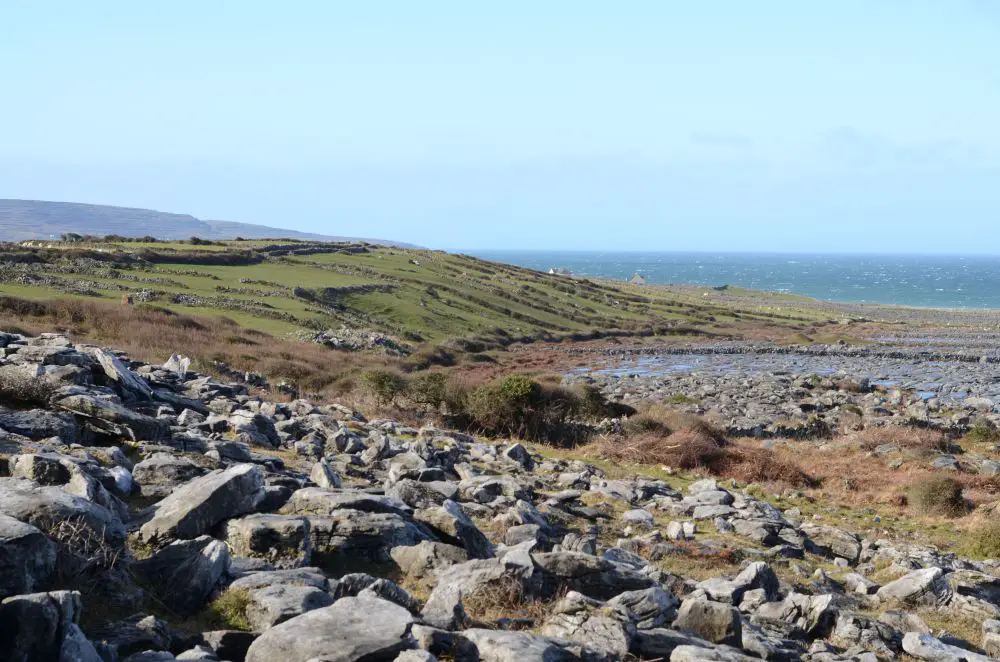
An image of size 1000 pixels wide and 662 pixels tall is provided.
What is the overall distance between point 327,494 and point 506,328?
250ft

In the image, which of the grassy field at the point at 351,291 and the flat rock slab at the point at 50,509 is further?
the grassy field at the point at 351,291

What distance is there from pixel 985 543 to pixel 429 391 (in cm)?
2163

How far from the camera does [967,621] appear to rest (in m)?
12.8

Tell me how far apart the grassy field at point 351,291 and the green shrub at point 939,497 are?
43541mm

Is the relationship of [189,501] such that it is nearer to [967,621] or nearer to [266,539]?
[266,539]

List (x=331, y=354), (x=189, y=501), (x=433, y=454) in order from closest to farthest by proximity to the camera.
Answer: (x=189, y=501), (x=433, y=454), (x=331, y=354)

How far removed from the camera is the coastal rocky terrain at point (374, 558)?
24.7 ft

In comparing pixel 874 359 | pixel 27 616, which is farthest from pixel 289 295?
pixel 27 616

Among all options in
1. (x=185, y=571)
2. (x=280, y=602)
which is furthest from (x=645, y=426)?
(x=280, y=602)

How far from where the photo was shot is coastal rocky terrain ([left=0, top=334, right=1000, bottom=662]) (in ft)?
24.7

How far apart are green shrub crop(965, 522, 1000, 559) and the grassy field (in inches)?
1815

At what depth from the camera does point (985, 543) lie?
19000 millimetres

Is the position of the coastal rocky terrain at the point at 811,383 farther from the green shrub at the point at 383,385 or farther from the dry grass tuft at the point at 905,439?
the green shrub at the point at 383,385

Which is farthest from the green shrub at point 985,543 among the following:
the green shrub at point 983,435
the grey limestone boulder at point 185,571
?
the green shrub at point 983,435
